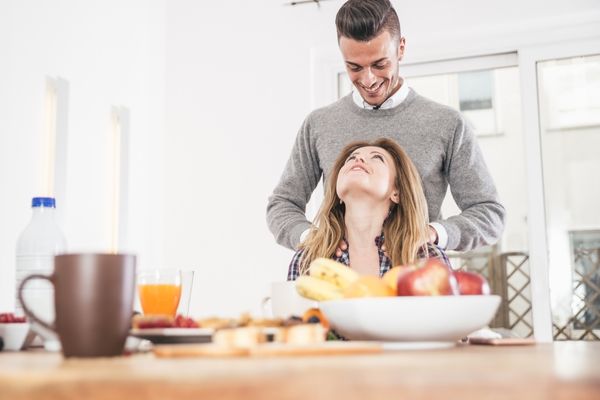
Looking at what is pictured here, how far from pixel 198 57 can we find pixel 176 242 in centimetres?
97

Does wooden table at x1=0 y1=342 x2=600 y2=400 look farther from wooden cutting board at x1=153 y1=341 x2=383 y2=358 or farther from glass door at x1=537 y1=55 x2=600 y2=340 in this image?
glass door at x1=537 y1=55 x2=600 y2=340

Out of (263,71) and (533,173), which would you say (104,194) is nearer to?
(263,71)

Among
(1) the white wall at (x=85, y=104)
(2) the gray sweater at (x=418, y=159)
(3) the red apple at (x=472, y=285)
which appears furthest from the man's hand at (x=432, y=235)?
(1) the white wall at (x=85, y=104)

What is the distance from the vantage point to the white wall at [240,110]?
10.4 feet

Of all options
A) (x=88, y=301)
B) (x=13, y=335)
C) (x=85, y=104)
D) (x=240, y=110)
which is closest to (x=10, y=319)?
(x=13, y=335)

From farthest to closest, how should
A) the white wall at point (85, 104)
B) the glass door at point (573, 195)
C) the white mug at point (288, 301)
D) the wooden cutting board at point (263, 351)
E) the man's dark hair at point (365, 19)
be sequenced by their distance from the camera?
1. the glass door at point (573, 195)
2. the white wall at point (85, 104)
3. the man's dark hair at point (365, 19)
4. the white mug at point (288, 301)
5. the wooden cutting board at point (263, 351)

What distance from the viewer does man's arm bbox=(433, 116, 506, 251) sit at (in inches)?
72.7

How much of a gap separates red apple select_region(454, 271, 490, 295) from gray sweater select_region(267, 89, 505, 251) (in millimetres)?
988

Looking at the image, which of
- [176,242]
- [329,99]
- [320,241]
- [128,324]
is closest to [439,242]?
[320,241]

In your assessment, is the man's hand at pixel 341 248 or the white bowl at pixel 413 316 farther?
the man's hand at pixel 341 248

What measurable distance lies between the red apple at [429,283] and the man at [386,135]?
3.26ft

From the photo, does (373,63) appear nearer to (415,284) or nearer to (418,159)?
(418,159)

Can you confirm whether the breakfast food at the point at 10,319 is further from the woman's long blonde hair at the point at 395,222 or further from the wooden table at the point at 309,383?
the woman's long blonde hair at the point at 395,222

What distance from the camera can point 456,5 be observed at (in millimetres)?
3123
